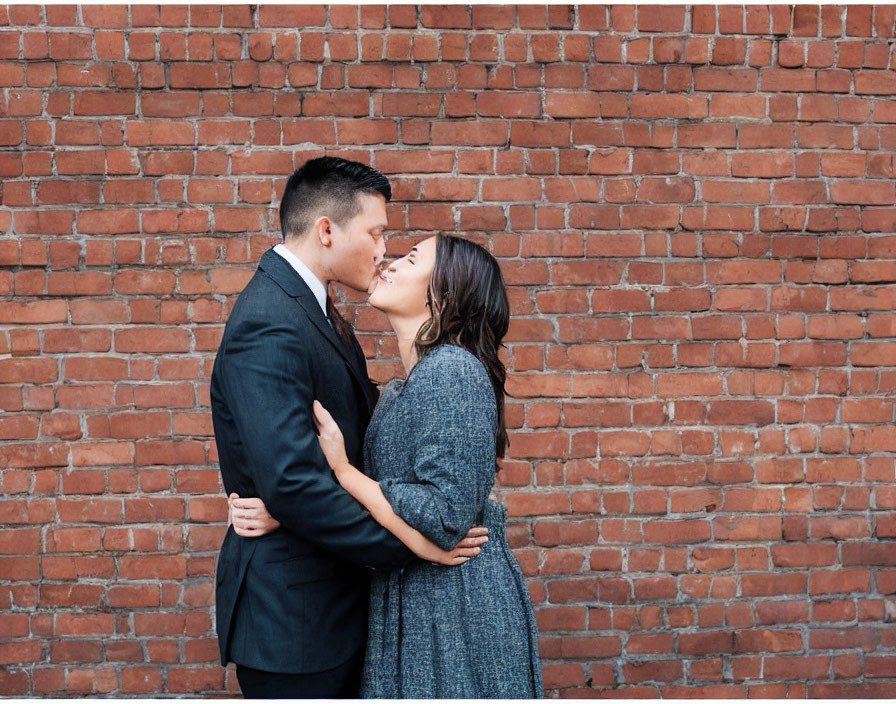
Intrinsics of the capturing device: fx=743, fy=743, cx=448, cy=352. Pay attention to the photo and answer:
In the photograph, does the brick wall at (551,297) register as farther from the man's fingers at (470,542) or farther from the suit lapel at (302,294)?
the man's fingers at (470,542)

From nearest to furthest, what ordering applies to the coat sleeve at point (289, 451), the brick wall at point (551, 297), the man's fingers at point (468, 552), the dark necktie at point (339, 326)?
the coat sleeve at point (289, 451), the man's fingers at point (468, 552), the dark necktie at point (339, 326), the brick wall at point (551, 297)

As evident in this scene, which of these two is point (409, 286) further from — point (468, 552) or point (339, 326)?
point (468, 552)

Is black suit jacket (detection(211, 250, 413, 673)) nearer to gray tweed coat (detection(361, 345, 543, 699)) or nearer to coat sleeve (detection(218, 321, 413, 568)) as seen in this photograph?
coat sleeve (detection(218, 321, 413, 568))

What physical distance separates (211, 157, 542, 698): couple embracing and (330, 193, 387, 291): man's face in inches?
0.5

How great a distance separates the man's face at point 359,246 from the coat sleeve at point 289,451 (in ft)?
1.07

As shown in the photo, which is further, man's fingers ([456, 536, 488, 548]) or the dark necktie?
the dark necktie

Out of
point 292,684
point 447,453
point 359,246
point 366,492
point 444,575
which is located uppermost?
point 359,246

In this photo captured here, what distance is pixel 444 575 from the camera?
6.43ft

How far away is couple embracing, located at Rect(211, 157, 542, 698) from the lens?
1.87 m

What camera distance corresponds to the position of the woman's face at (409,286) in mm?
2072

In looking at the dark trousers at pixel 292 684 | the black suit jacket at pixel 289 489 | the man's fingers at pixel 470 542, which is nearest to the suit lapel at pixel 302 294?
the black suit jacket at pixel 289 489

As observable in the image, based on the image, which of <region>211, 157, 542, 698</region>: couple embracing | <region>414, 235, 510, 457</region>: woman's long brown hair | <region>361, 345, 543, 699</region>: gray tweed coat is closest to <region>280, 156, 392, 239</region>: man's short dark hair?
<region>211, 157, 542, 698</region>: couple embracing

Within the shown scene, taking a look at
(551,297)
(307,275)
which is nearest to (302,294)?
(307,275)

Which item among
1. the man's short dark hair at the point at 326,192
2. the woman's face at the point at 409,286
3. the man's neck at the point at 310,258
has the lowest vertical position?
the woman's face at the point at 409,286
